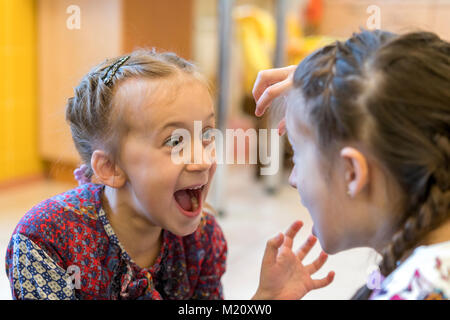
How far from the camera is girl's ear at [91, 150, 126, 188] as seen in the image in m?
0.84

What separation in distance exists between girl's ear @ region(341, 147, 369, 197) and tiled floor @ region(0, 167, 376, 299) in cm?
30

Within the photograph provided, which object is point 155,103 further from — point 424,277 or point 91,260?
point 424,277

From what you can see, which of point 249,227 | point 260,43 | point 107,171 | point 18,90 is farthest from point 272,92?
point 260,43

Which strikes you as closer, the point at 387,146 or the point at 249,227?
the point at 387,146

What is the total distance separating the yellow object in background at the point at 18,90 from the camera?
210 cm

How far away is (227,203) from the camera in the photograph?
2.22 meters

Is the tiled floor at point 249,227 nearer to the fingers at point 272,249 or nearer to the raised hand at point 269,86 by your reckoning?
the fingers at point 272,249

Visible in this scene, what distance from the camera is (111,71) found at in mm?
833

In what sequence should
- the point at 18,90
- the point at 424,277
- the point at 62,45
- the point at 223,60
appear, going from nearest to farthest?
the point at 424,277, the point at 223,60, the point at 62,45, the point at 18,90

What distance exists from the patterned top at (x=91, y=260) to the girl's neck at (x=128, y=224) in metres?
0.02

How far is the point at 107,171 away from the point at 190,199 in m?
0.14
